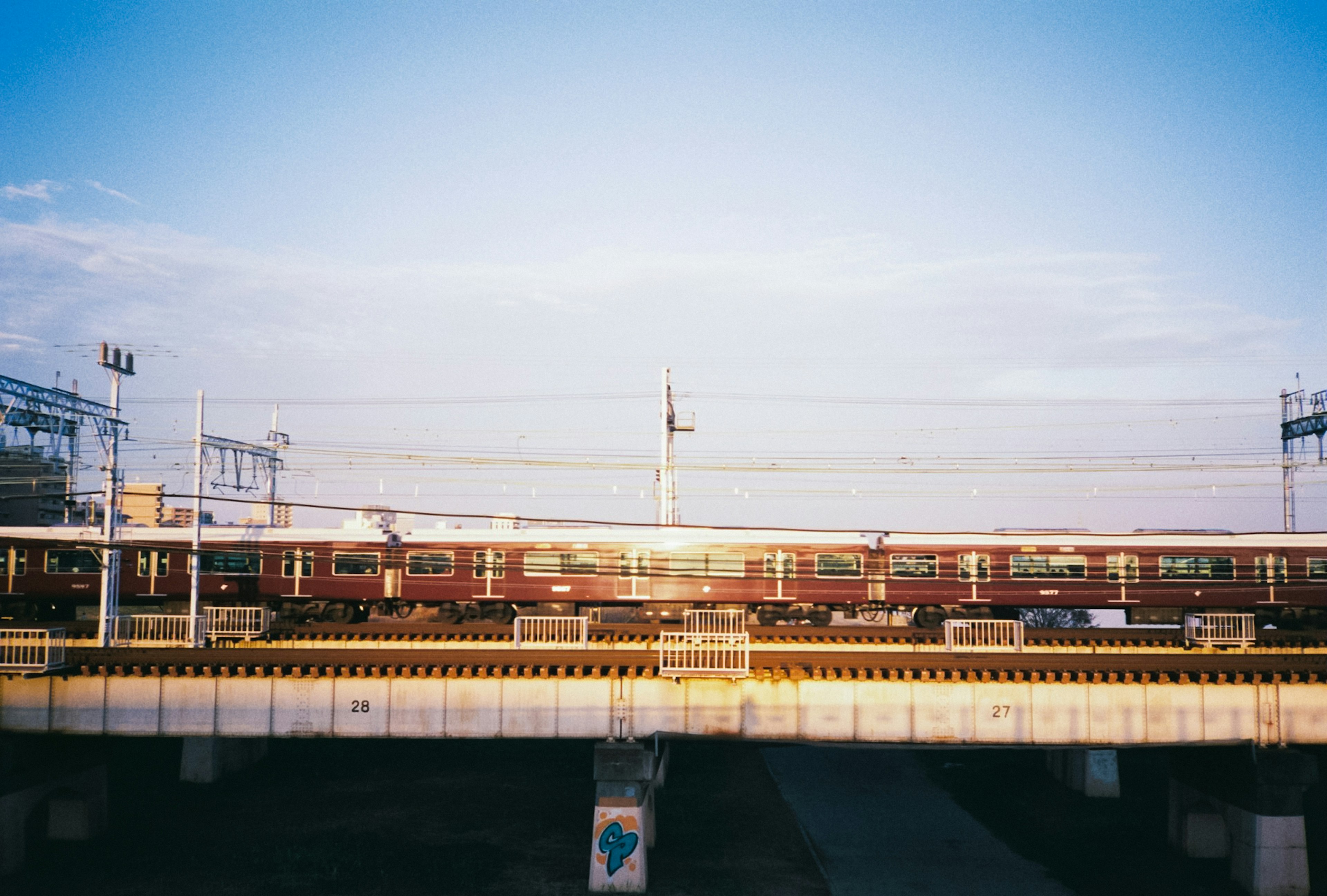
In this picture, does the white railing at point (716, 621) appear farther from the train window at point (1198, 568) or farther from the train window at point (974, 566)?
the train window at point (1198, 568)

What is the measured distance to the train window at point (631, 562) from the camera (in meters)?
34.2

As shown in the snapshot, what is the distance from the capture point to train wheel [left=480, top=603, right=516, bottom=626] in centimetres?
3572

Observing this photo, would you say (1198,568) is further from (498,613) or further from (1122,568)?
(498,613)

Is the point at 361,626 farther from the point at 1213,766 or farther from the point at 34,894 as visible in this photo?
the point at 1213,766

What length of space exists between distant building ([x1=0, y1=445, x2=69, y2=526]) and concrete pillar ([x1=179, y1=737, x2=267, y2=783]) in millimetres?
28331

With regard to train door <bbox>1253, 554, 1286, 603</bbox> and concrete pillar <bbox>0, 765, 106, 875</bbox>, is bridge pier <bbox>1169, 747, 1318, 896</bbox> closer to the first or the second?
train door <bbox>1253, 554, 1286, 603</bbox>

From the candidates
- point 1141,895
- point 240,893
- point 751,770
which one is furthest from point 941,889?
point 240,893

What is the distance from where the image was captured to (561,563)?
3462cm

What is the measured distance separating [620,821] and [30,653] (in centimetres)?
1482

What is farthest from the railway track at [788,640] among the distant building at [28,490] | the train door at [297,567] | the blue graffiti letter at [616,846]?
the distant building at [28,490]

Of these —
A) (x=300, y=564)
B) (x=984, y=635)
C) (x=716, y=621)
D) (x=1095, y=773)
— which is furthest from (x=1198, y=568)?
(x=300, y=564)

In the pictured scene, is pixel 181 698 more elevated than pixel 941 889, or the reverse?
pixel 181 698

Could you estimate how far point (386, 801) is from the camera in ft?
93.5

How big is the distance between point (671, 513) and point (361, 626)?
1221cm
